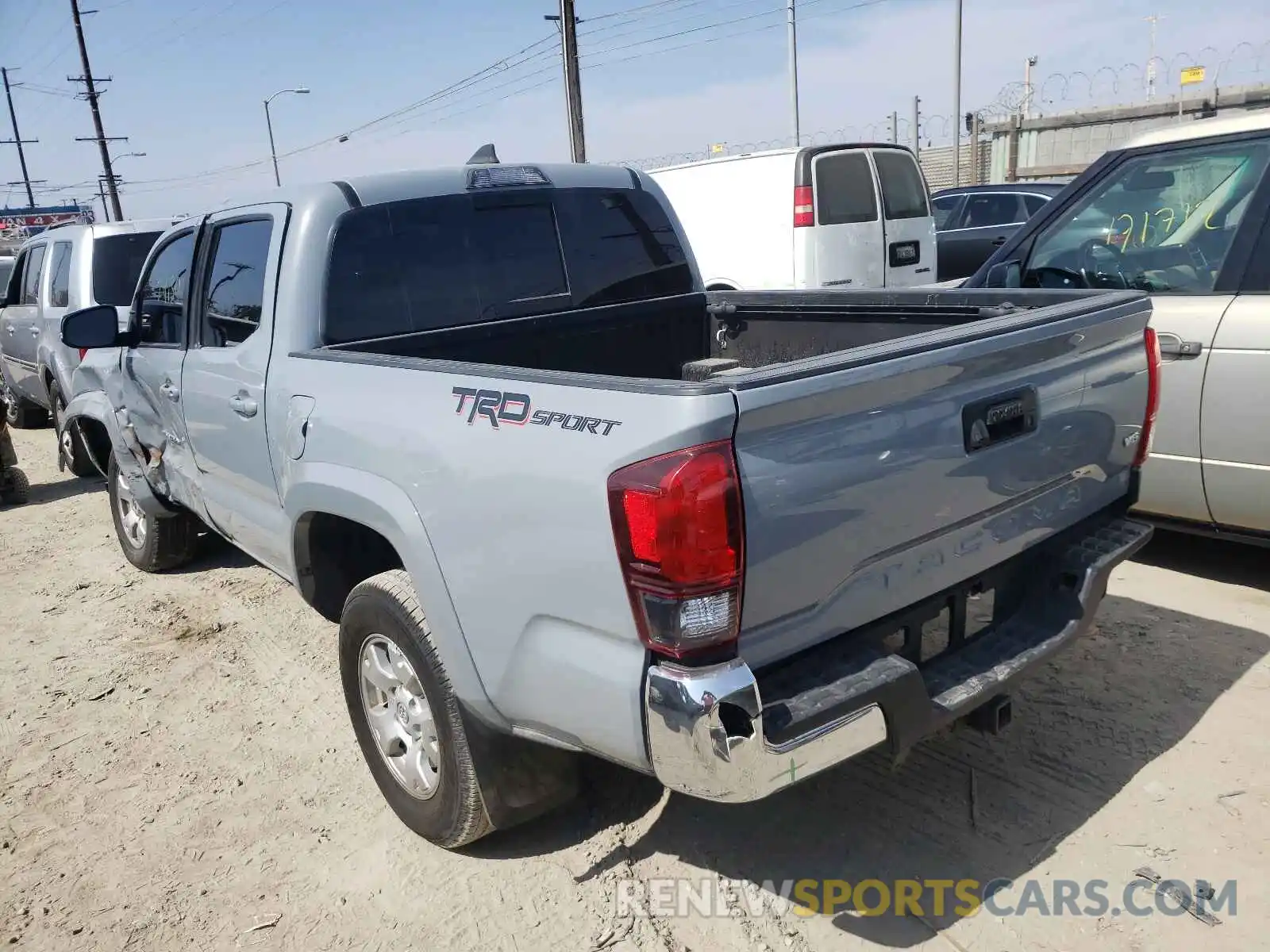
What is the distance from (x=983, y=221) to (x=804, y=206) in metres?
Result: 4.69

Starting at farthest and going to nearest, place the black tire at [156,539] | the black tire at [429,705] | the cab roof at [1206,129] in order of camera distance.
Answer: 1. the black tire at [156,539]
2. the cab roof at [1206,129]
3. the black tire at [429,705]

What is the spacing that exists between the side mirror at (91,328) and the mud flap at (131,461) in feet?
2.08

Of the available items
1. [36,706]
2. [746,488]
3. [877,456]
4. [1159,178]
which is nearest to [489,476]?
[746,488]

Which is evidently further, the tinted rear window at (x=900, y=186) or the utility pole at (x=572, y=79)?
the utility pole at (x=572, y=79)

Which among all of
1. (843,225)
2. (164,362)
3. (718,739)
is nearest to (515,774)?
(718,739)

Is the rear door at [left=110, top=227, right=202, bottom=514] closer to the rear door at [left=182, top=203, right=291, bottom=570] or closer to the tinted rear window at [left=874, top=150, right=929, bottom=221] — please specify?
the rear door at [left=182, top=203, right=291, bottom=570]

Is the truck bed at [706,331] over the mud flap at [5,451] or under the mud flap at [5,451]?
over

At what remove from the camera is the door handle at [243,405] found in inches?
139

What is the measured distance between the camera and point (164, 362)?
4.43 metres

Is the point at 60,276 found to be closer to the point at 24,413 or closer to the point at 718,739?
the point at 24,413

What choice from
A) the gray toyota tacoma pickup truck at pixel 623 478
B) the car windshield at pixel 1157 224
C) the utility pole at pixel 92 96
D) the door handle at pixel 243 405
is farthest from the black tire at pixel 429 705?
the utility pole at pixel 92 96

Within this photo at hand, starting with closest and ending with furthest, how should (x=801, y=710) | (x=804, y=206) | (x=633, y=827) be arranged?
(x=801, y=710) → (x=633, y=827) → (x=804, y=206)

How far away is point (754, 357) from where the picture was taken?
4.00 meters

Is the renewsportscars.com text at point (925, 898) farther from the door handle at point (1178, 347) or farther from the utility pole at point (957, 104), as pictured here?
the utility pole at point (957, 104)
